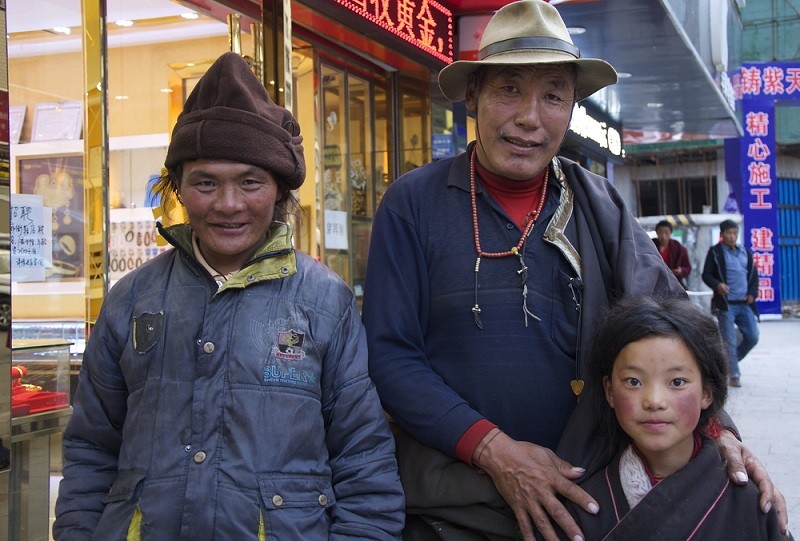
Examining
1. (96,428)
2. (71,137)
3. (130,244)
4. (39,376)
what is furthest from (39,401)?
(96,428)

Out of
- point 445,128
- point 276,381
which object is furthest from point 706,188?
point 276,381

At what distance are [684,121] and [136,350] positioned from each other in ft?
42.4

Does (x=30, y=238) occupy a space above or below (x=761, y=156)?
below

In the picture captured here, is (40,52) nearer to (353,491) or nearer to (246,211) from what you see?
(246,211)

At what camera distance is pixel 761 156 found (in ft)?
56.8

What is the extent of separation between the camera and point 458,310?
2078 millimetres

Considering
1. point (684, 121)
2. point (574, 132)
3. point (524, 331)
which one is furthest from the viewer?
point (684, 121)

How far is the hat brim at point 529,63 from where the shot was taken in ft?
6.70

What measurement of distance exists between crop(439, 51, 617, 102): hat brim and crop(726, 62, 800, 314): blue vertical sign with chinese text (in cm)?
1617

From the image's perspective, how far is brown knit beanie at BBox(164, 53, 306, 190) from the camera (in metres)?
1.81

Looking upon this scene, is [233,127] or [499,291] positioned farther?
[499,291]

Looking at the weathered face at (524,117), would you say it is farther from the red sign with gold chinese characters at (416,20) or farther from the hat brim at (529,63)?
the red sign with gold chinese characters at (416,20)

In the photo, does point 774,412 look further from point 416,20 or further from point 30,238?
point 30,238

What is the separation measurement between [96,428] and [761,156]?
17.6 meters
